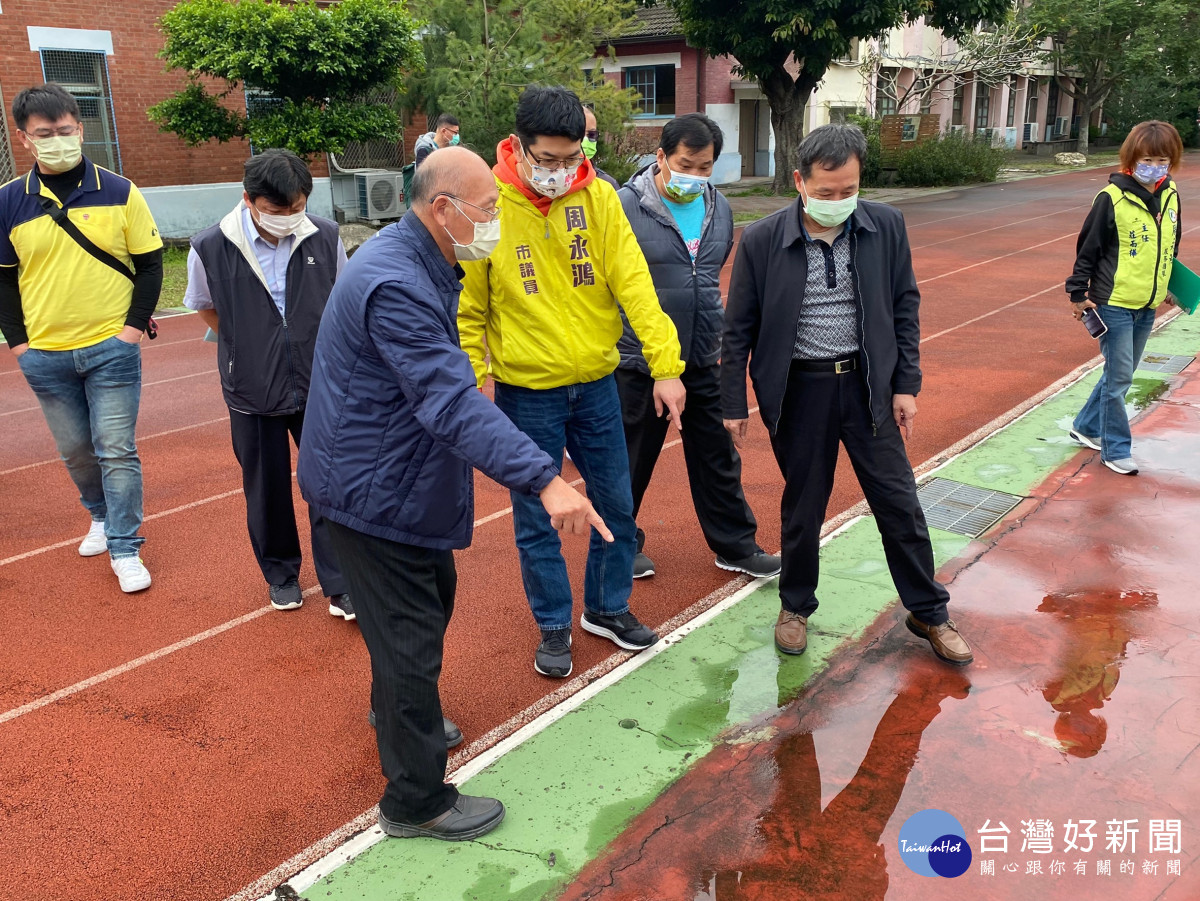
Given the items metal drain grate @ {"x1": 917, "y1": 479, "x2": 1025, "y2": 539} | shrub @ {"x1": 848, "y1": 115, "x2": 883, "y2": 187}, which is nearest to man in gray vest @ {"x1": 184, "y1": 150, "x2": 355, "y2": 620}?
metal drain grate @ {"x1": 917, "y1": 479, "x2": 1025, "y2": 539}

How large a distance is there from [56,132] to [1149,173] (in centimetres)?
550

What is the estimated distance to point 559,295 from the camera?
3.68m

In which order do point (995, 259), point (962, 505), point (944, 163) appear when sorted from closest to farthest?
point (962, 505)
point (995, 259)
point (944, 163)

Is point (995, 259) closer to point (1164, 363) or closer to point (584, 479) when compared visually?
point (1164, 363)

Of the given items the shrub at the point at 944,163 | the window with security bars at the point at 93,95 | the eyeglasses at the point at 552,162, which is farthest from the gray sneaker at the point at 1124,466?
the shrub at the point at 944,163

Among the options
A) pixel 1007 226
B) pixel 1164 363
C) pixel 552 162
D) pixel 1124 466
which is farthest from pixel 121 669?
pixel 1007 226

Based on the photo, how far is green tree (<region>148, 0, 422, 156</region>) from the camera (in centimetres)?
1476

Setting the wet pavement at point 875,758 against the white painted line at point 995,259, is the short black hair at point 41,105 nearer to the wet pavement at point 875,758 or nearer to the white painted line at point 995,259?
the wet pavement at point 875,758

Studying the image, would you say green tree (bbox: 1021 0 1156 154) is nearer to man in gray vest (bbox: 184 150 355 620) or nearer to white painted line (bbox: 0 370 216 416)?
white painted line (bbox: 0 370 216 416)

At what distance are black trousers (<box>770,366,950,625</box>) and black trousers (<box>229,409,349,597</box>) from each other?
191cm

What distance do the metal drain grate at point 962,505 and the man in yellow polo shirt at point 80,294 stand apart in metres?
3.93

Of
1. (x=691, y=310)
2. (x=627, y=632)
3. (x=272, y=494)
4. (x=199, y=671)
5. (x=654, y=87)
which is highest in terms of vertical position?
(x=654, y=87)

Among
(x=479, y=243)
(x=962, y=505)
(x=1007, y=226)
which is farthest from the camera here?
(x=1007, y=226)

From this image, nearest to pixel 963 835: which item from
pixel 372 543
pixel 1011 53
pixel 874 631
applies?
pixel 874 631
